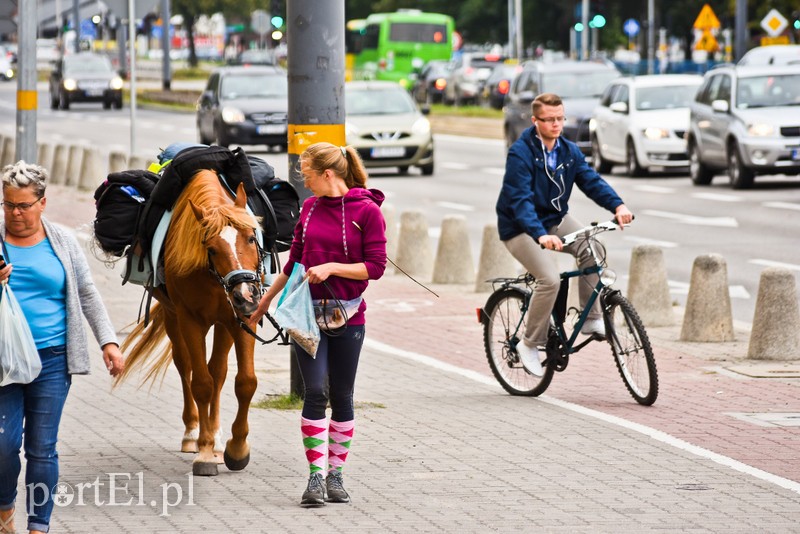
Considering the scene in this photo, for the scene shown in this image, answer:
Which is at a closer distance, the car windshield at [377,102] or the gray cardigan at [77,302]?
the gray cardigan at [77,302]

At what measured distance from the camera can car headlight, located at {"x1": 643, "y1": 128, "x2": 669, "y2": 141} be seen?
29.4 m

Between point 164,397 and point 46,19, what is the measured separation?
326ft

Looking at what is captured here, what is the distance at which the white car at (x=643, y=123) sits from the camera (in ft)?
96.5

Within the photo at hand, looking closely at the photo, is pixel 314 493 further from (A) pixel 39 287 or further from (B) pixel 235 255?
(A) pixel 39 287

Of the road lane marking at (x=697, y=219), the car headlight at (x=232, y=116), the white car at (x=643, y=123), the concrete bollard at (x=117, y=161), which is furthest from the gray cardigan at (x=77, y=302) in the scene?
the car headlight at (x=232, y=116)

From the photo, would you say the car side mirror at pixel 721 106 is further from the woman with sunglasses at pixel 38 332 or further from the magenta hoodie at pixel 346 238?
the woman with sunglasses at pixel 38 332

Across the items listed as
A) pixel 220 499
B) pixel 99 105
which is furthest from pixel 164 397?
pixel 99 105

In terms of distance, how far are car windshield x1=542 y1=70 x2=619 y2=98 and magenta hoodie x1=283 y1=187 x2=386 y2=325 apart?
1058 inches

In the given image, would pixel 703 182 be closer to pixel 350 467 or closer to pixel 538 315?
pixel 538 315

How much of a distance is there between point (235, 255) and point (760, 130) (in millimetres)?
19323

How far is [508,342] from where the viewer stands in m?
10.5

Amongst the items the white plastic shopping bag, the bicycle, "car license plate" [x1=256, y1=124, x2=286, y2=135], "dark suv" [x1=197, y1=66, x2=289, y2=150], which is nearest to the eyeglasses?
the white plastic shopping bag

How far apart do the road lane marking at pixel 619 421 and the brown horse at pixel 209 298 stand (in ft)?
7.28

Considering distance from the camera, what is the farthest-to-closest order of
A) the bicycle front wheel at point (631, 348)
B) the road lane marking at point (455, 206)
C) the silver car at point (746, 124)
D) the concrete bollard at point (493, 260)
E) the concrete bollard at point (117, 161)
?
the concrete bollard at point (117, 161) < the silver car at point (746, 124) < the road lane marking at point (455, 206) < the concrete bollard at point (493, 260) < the bicycle front wheel at point (631, 348)
